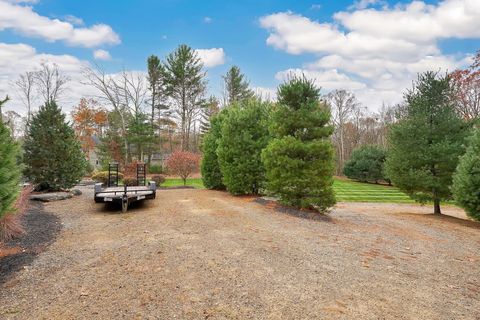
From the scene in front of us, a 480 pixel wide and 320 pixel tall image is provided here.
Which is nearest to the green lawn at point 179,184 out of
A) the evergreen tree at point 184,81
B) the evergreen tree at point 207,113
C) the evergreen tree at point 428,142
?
the evergreen tree at point 184,81

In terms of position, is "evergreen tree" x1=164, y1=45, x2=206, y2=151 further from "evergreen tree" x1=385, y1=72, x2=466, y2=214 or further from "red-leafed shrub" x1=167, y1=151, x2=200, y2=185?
"evergreen tree" x1=385, y1=72, x2=466, y2=214

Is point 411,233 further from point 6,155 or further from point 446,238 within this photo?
point 6,155

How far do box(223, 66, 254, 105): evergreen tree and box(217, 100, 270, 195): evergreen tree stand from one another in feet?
77.5

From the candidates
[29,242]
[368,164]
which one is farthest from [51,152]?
[368,164]

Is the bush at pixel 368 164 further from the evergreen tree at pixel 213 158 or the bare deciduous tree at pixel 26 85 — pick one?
the bare deciduous tree at pixel 26 85

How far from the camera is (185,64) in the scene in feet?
97.7

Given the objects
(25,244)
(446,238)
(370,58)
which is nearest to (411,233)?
(446,238)

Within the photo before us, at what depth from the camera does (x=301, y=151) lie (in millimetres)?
8961

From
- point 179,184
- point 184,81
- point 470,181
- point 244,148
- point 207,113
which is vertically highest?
point 184,81

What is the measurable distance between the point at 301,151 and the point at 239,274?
599 cm

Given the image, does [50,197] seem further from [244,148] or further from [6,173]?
[244,148]

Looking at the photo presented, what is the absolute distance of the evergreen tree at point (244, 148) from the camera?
1191cm

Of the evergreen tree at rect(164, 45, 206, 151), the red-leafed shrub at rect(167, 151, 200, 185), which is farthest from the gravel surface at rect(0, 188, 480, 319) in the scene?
the evergreen tree at rect(164, 45, 206, 151)

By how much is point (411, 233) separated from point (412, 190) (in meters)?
4.97
